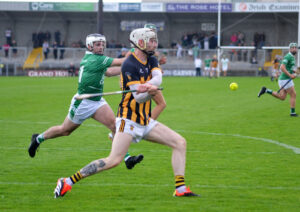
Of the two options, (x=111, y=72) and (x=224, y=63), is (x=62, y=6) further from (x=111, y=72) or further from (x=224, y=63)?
(x=111, y=72)

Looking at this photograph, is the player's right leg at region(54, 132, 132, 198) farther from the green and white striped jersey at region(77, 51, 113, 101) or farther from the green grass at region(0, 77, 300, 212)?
the green and white striped jersey at region(77, 51, 113, 101)

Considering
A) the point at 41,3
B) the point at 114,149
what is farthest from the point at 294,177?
the point at 41,3

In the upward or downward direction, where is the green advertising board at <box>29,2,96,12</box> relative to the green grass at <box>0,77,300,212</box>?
upward

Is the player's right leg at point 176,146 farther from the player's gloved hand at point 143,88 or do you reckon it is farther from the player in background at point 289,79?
the player in background at point 289,79

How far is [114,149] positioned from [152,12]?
47.0 metres

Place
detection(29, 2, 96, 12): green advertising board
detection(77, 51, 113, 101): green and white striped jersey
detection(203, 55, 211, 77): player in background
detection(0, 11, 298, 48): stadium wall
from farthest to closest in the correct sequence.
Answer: detection(29, 2, 96, 12): green advertising board → detection(0, 11, 298, 48): stadium wall → detection(203, 55, 211, 77): player in background → detection(77, 51, 113, 101): green and white striped jersey

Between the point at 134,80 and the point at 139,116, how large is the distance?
469 mm

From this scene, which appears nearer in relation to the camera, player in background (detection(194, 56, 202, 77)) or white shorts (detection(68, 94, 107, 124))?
white shorts (detection(68, 94, 107, 124))

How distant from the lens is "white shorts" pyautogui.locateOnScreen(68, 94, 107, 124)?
8.63 metres

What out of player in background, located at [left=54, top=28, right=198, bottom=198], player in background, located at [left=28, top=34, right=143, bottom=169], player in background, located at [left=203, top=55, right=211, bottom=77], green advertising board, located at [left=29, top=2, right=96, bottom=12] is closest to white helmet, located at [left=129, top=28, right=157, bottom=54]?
player in background, located at [left=54, top=28, right=198, bottom=198]

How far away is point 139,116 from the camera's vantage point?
655cm

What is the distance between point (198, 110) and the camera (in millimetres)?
18516

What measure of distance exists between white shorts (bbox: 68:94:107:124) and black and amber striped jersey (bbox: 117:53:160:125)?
2.14 metres

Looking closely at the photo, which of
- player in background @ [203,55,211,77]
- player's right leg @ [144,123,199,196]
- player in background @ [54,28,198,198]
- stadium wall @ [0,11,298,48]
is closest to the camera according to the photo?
player in background @ [54,28,198,198]
